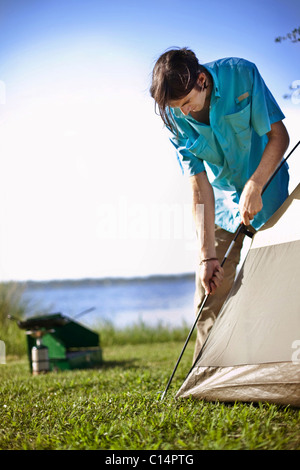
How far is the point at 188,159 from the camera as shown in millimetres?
2594

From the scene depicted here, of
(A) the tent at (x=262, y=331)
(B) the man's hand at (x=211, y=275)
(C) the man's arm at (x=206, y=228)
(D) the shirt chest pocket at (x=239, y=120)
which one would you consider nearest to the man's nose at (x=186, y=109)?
(D) the shirt chest pocket at (x=239, y=120)

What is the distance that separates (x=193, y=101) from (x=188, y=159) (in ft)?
1.40

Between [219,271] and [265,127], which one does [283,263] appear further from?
[265,127]

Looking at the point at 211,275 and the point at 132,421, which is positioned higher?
the point at 211,275

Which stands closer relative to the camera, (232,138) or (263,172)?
(263,172)

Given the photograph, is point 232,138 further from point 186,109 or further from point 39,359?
point 39,359

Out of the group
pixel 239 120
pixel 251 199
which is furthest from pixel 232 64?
pixel 251 199

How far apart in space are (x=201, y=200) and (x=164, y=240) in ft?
84.9

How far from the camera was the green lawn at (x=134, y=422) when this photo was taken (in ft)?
5.33

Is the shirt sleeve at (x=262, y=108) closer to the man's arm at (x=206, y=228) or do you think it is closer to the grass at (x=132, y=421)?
the man's arm at (x=206, y=228)

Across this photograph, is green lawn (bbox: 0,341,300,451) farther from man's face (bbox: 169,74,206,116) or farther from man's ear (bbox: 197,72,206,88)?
man's ear (bbox: 197,72,206,88)
